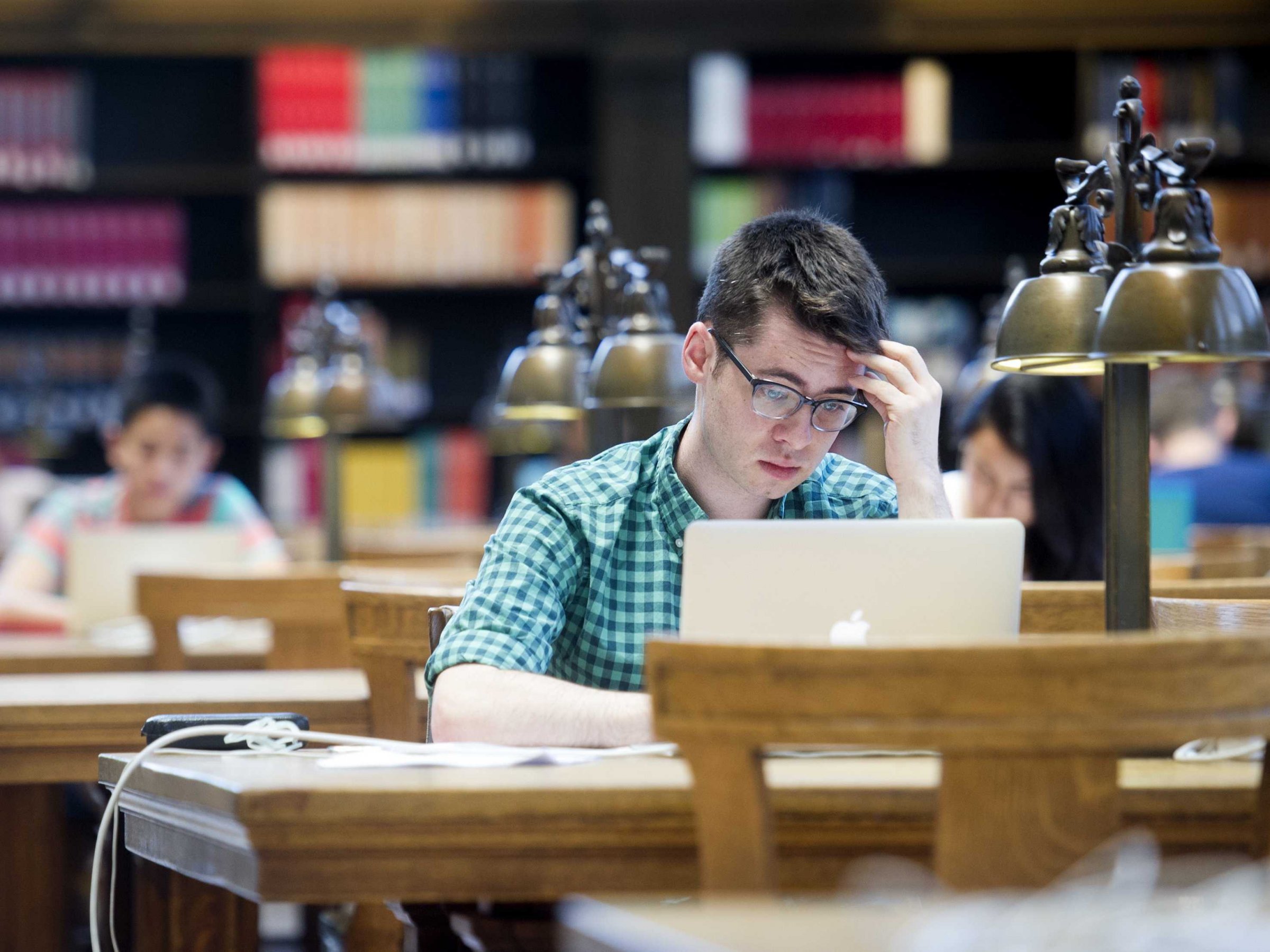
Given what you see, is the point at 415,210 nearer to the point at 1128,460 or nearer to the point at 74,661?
the point at 74,661

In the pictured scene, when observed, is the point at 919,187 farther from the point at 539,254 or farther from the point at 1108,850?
the point at 1108,850

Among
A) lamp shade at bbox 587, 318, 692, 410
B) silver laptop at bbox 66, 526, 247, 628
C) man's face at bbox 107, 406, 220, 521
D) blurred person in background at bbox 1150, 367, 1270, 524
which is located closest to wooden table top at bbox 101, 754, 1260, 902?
lamp shade at bbox 587, 318, 692, 410

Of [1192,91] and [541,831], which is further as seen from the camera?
[1192,91]

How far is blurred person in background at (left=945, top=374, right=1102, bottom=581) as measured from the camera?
8.79ft

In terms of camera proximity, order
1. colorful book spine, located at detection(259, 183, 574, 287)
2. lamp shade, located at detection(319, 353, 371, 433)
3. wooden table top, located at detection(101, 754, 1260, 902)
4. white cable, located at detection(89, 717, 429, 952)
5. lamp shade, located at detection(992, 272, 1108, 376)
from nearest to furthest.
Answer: wooden table top, located at detection(101, 754, 1260, 902)
white cable, located at detection(89, 717, 429, 952)
lamp shade, located at detection(992, 272, 1108, 376)
lamp shade, located at detection(319, 353, 371, 433)
colorful book spine, located at detection(259, 183, 574, 287)

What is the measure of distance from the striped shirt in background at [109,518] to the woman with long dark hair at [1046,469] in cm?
169

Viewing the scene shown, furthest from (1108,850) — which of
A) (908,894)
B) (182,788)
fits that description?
(182,788)

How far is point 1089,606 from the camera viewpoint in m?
2.13

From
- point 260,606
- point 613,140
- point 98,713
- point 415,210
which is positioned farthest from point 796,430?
point 415,210

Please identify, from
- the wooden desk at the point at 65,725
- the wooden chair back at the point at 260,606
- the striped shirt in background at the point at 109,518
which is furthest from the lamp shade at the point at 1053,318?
the striped shirt in background at the point at 109,518

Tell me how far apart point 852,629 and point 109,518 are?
120 inches

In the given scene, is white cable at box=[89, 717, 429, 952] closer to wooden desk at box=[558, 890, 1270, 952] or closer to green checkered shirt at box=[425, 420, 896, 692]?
green checkered shirt at box=[425, 420, 896, 692]

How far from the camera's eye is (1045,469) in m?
2.70

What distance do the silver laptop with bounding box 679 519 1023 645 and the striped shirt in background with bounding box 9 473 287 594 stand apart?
2535mm
